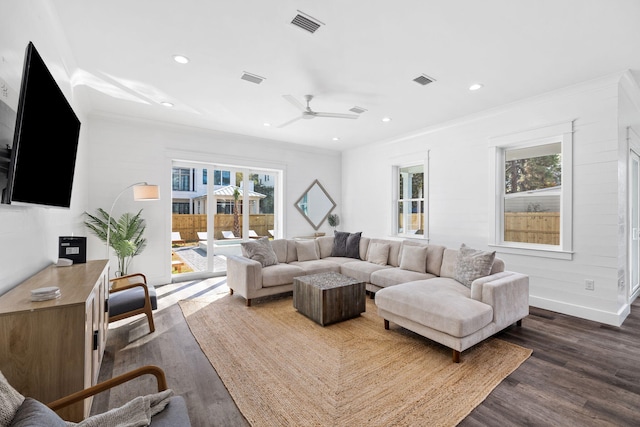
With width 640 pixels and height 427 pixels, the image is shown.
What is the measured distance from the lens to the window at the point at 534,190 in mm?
3684

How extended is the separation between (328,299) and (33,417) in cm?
264

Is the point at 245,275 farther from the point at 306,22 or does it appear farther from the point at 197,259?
the point at 306,22

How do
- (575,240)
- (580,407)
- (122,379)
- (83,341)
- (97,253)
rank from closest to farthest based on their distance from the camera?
(122,379) < (83,341) < (580,407) < (575,240) < (97,253)

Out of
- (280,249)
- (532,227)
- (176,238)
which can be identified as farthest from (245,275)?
(532,227)

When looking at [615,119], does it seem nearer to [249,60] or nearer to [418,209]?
[418,209]

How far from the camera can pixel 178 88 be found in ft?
12.0

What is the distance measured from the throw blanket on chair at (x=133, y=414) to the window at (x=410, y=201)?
5.03m

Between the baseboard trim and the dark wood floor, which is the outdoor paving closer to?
the dark wood floor

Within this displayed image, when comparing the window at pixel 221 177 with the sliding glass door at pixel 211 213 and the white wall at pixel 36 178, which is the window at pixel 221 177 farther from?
the white wall at pixel 36 178

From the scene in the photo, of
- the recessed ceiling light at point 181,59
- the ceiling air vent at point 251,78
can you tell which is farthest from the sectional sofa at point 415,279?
the recessed ceiling light at point 181,59

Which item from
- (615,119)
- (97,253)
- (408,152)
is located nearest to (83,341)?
(97,253)

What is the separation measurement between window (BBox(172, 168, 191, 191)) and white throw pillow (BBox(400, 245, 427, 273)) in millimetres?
4094

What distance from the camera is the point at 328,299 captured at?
3338 mm

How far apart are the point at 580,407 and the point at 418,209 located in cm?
406
